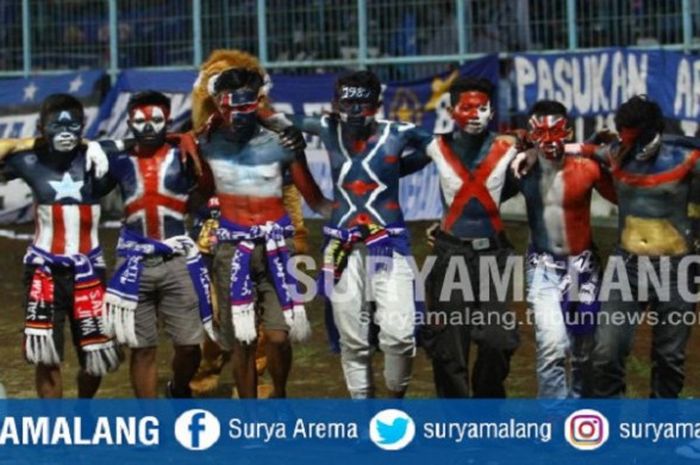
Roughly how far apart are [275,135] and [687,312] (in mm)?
2755

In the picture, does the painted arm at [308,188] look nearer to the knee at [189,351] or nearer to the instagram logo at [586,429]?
the knee at [189,351]

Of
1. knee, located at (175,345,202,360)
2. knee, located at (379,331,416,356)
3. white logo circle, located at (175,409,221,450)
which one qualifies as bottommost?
white logo circle, located at (175,409,221,450)

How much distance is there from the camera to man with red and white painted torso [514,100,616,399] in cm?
1134

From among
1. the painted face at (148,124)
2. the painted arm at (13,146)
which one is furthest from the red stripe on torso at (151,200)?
the painted arm at (13,146)

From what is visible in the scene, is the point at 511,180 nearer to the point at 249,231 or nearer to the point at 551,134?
the point at 551,134

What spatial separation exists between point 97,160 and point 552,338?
2.96 meters

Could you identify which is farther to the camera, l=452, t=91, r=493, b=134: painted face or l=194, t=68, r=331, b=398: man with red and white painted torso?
l=194, t=68, r=331, b=398: man with red and white painted torso

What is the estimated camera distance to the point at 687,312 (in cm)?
1101

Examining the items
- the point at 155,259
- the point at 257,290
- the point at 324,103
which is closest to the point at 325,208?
the point at 257,290

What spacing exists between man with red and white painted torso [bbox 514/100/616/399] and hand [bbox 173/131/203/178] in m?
2.00

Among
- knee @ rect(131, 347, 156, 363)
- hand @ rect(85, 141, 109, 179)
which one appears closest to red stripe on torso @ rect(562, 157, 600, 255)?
knee @ rect(131, 347, 156, 363)

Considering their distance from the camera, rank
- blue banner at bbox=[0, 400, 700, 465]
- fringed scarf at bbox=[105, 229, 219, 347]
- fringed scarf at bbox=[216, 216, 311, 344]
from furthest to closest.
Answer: fringed scarf at bbox=[216, 216, 311, 344], fringed scarf at bbox=[105, 229, 219, 347], blue banner at bbox=[0, 400, 700, 465]

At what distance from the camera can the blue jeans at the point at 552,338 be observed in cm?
1126

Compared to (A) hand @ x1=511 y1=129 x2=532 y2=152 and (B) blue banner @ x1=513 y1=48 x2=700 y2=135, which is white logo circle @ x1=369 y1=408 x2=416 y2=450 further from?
(B) blue banner @ x1=513 y1=48 x2=700 y2=135
